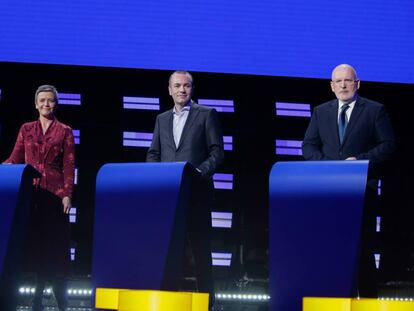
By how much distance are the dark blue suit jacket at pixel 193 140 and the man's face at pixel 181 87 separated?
0.08 metres

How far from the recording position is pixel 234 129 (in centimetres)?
618

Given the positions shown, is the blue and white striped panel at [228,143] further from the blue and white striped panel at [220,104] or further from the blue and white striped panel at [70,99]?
the blue and white striped panel at [70,99]

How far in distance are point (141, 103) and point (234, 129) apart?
81 cm

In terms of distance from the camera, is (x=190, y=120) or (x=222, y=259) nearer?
(x=190, y=120)

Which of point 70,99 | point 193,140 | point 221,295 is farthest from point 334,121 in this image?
point 70,99

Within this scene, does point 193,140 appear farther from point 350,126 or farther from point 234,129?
point 234,129

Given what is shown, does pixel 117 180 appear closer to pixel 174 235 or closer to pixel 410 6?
pixel 174 235

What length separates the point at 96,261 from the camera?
314 cm

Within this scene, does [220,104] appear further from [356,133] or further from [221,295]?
[356,133]

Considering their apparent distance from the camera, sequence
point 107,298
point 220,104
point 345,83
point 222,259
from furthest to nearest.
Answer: point 220,104 → point 222,259 → point 345,83 → point 107,298

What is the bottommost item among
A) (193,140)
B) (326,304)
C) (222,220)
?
(326,304)

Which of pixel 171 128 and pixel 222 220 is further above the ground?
pixel 171 128

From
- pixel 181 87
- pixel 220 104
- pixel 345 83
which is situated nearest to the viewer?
pixel 345 83

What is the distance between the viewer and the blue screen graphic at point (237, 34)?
609cm
